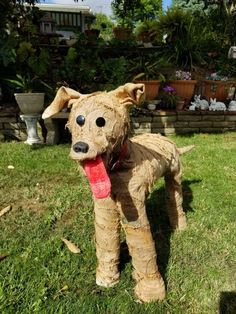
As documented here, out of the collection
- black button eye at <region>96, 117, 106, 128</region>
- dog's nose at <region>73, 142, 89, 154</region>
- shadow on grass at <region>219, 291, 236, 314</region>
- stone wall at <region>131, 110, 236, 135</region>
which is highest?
black button eye at <region>96, 117, 106, 128</region>

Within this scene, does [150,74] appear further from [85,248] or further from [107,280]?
[107,280]

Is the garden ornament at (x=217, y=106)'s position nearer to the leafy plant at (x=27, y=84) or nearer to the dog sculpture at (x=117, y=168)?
the leafy plant at (x=27, y=84)

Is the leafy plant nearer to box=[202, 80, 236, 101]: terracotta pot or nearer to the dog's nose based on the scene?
box=[202, 80, 236, 101]: terracotta pot

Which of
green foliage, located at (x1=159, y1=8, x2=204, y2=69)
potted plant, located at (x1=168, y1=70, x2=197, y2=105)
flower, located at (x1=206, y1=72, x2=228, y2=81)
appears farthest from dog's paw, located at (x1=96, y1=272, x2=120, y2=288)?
green foliage, located at (x1=159, y1=8, x2=204, y2=69)

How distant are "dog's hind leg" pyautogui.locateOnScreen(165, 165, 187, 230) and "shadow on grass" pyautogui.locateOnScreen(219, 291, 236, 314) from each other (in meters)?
0.82

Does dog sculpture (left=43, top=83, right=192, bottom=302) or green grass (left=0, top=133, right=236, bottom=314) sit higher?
dog sculpture (left=43, top=83, right=192, bottom=302)

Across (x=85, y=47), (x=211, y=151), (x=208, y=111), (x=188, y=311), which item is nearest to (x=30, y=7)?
(x=85, y=47)

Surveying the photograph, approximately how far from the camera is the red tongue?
177cm

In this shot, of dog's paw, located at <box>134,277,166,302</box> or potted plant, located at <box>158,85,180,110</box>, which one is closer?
dog's paw, located at <box>134,277,166,302</box>

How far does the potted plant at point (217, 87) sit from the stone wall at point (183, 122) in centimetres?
67

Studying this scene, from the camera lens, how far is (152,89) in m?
7.00

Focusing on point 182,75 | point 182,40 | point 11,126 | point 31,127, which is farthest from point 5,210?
point 182,40

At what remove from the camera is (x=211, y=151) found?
562cm

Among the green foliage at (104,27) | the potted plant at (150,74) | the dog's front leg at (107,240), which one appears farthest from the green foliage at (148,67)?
the dog's front leg at (107,240)
